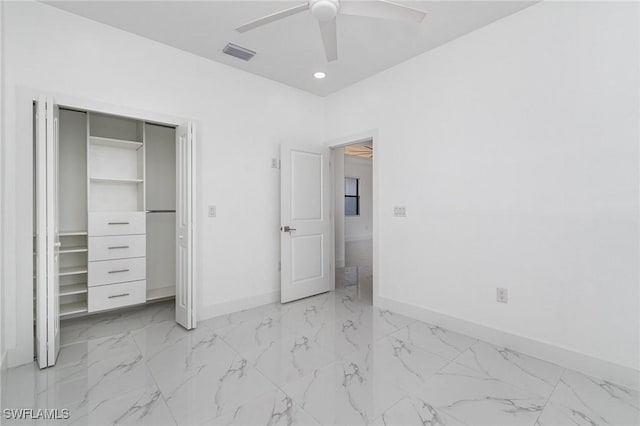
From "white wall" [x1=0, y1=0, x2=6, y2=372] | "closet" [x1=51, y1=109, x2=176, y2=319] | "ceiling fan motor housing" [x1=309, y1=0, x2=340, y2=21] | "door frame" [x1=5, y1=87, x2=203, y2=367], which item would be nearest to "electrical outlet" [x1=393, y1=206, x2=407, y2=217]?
"ceiling fan motor housing" [x1=309, y1=0, x2=340, y2=21]

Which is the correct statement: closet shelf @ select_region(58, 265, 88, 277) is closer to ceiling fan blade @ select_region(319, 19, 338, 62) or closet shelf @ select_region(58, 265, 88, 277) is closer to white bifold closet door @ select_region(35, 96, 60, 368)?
white bifold closet door @ select_region(35, 96, 60, 368)

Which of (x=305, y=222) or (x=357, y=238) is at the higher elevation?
(x=305, y=222)

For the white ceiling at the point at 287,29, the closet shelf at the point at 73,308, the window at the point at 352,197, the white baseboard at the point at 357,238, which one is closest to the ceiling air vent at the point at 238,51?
the white ceiling at the point at 287,29

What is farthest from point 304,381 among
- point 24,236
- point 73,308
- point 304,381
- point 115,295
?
point 73,308

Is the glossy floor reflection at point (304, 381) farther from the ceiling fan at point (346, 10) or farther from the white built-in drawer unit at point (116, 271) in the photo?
the ceiling fan at point (346, 10)

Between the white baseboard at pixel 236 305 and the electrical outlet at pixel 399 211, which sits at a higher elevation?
the electrical outlet at pixel 399 211

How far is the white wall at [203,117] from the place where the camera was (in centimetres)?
225

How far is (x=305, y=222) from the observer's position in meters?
3.88

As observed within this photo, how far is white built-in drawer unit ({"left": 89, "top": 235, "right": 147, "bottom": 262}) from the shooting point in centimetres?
293

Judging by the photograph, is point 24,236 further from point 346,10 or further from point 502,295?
point 502,295

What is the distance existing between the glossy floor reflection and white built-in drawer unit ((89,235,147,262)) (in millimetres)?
708

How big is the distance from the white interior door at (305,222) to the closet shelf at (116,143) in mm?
1656

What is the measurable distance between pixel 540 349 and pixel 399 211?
5.54 feet

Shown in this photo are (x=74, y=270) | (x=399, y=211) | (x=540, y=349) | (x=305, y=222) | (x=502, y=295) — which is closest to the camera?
(x=540, y=349)
